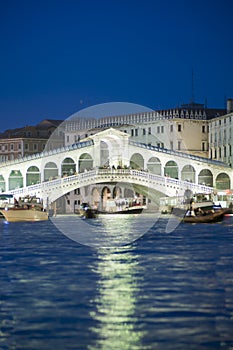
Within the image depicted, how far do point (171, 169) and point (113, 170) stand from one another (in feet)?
22.6

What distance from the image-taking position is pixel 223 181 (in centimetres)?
4872

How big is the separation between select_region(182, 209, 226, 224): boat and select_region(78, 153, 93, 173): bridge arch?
68.5 feet

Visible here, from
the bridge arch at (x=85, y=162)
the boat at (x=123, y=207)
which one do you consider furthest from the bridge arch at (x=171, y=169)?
the bridge arch at (x=85, y=162)

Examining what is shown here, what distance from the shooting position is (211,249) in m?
19.6

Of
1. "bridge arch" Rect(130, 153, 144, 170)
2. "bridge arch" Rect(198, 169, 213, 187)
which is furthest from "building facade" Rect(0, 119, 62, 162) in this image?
"bridge arch" Rect(198, 169, 213, 187)

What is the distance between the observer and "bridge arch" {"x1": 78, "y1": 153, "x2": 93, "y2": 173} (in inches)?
2094

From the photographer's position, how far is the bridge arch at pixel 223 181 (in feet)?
159

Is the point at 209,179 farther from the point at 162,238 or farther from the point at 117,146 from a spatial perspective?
the point at 162,238

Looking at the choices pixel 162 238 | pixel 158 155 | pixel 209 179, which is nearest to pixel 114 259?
pixel 162 238

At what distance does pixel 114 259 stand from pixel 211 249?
2.99m

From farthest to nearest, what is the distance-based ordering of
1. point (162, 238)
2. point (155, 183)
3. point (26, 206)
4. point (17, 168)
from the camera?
1. point (17, 168)
2. point (155, 183)
3. point (26, 206)
4. point (162, 238)

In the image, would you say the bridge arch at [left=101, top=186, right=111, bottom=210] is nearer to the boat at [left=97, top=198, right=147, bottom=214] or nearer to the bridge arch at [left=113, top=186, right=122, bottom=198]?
the bridge arch at [left=113, top=186, right=122, bottom=198]

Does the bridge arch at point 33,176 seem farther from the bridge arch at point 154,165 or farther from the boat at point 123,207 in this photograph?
the bridge arch at point 154,165

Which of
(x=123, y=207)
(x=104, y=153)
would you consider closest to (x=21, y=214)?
(x=123, y=207)
